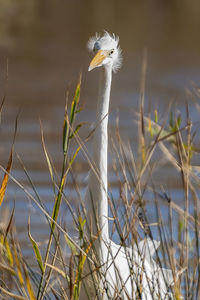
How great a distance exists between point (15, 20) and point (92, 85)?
4341 mm

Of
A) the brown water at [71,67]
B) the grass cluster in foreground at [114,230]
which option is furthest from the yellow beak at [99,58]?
the brown water at [71,67]

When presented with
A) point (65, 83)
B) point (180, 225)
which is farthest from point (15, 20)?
point (180, 225)

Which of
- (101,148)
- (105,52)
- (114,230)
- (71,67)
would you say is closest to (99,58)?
(105,52)

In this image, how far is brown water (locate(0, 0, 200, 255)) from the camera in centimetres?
663

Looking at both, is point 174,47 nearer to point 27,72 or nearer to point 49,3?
point 27,72

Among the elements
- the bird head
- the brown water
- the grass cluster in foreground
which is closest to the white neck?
the bird head

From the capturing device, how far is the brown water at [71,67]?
21.8 ft

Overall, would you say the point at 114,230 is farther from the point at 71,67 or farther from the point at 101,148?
the point at 71,67

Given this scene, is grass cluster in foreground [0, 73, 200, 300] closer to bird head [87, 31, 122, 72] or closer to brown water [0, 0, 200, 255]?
bird head [87, 31, 122, 72]

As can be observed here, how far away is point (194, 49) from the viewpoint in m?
11.4

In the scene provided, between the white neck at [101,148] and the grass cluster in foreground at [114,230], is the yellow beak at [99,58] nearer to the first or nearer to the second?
the white neck at [101,148]

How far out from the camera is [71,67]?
10.1m

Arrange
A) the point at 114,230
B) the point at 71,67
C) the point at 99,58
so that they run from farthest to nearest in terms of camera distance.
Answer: the point at 71,67, the point at 99,58, the point at 114,230

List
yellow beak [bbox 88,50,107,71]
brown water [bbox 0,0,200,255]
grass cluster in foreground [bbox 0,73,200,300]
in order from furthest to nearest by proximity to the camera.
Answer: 1. brown water [bbox 0,0,200,255]
2. yellow beak [bbox 88,50,107,71]
3. grass cluster in foreground [bbox 0,73,200,300]
